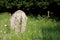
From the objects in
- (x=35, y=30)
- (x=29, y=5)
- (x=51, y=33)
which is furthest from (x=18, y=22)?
(x=29, y=5)

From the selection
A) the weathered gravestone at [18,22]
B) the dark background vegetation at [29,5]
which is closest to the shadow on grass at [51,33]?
the weathered gravestone at [18,22]

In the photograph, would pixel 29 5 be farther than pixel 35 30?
Yes

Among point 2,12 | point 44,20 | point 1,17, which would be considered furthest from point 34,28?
point 2,12

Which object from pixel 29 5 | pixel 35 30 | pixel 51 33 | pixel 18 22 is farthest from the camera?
pixel 29 5

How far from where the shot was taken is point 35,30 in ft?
25.0

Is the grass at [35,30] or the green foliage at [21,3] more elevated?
the green foliage at [21,3]

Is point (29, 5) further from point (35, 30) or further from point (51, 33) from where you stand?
point (51, 33)

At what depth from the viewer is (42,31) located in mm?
7582

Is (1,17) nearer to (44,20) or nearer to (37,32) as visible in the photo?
(44,20)

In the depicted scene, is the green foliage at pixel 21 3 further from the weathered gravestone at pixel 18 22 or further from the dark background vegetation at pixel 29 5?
the weathered gravestone at pixel 18 22

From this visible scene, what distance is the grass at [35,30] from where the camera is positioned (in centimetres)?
691

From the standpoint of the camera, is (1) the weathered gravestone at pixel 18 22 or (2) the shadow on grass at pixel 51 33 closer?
(2) the shadow on grass at pixel 51 33

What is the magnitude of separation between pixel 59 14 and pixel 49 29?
2.70 meters

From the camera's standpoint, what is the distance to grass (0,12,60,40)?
Result: 691cm
